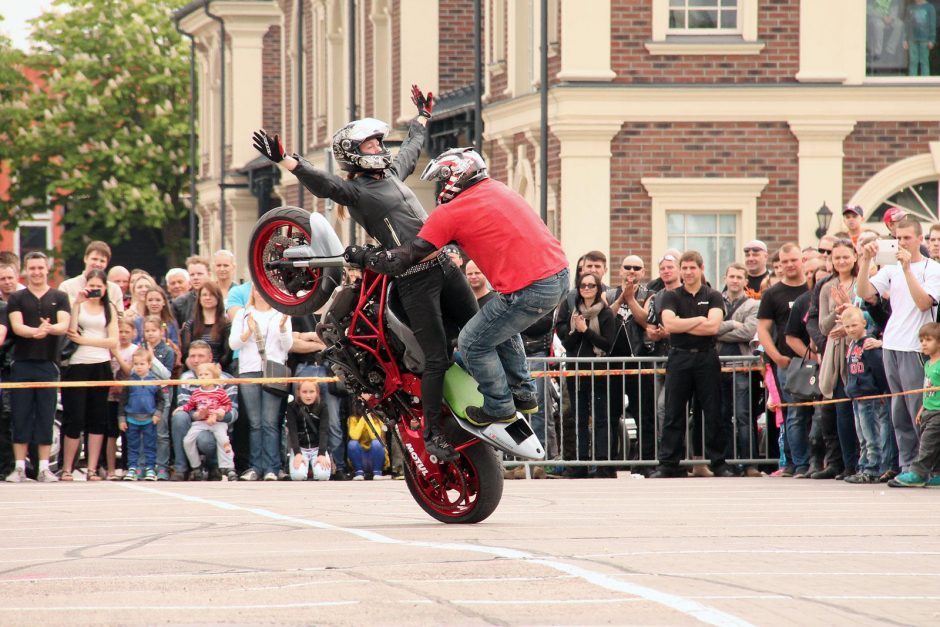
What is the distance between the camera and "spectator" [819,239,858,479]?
15039 mm

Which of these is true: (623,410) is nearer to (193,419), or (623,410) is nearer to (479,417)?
(193,419)

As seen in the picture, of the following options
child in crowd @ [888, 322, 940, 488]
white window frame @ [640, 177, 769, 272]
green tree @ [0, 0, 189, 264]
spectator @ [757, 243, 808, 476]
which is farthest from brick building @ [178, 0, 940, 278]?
green tree @ [0, 0, 189, 264]

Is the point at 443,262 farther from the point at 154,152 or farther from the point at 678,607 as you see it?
the point at 154,152

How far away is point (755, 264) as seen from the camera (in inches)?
697

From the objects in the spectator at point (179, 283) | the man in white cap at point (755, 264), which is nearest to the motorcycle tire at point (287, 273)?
the man in white cap at point (755, 264)

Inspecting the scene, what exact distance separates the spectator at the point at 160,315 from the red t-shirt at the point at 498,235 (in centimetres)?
742

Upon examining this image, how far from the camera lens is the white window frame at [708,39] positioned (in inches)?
974

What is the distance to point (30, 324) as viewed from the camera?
16.5 metres

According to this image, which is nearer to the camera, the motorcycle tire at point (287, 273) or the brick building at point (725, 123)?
the motorcycle tire at point (287, 273)

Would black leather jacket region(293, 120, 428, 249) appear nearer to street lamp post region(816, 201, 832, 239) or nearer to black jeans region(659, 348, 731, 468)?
black jeans region(659, 348, 731, 468)

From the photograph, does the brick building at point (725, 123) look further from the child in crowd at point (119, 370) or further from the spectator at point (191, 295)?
the child in crowd at point (119, 370)

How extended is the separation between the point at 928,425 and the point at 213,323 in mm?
6672

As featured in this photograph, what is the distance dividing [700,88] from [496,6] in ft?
16.7

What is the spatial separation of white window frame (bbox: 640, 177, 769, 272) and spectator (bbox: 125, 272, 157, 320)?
8.70 meters
